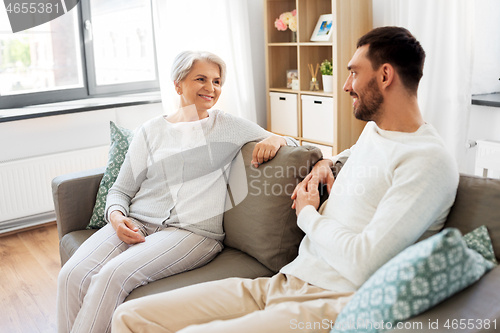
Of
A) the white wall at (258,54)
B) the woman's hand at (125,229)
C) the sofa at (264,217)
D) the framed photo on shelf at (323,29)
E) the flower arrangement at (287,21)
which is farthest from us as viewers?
the white wall at (258,54)

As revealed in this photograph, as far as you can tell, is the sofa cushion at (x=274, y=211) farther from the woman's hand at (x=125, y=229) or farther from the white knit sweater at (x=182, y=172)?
the woman's hand at (x=125, y=229)

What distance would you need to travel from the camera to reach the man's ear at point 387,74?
133cm

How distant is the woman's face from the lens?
6.49ft

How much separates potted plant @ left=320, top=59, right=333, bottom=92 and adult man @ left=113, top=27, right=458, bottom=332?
1979mm

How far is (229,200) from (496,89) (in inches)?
80.1

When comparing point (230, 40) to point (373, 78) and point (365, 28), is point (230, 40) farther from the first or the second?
point (373, 78)

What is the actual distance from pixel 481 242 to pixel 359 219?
12.0 inches

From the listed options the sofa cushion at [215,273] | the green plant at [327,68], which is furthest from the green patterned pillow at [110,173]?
the green plant at [327,68]

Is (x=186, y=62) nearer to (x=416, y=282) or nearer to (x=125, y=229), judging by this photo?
(x=125, y=229)

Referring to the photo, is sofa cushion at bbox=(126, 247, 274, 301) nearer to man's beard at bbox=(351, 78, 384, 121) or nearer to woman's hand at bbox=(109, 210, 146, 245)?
woman's hand at bbox=(109, 210, 146, 245)

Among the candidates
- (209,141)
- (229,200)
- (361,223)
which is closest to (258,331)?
(361,223)

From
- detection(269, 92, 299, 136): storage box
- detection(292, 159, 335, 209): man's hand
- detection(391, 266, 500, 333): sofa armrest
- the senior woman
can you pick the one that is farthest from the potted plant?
detection(391, 266, 500, 333): sofa armrest

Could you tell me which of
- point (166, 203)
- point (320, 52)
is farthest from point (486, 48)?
point (166, 203)

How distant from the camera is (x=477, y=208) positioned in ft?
4.02
